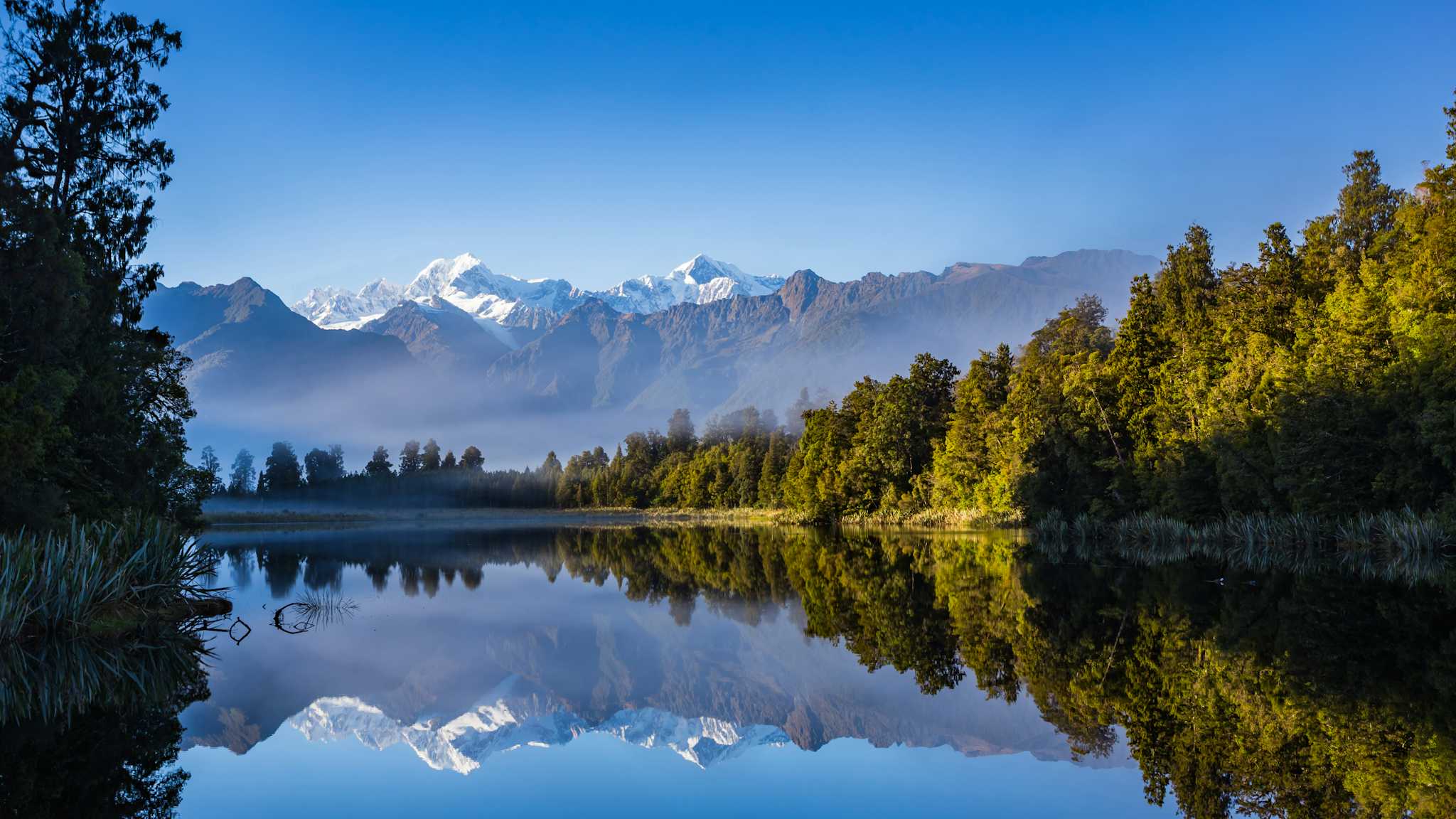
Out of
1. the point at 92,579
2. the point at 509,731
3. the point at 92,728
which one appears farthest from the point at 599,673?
the point at 92,579

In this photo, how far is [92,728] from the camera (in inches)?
375

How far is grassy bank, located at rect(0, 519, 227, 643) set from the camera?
485 inches

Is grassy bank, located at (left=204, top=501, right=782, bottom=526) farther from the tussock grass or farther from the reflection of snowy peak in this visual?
the reflection of snowy peak

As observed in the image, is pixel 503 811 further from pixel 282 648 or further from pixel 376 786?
pixel 282 648

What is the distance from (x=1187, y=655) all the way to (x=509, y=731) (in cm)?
1005

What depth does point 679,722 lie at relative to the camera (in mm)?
10352

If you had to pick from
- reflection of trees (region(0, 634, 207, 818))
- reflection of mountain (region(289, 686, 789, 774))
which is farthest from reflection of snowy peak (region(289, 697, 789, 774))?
reflection of trees (region(0, 634, 207, 818))

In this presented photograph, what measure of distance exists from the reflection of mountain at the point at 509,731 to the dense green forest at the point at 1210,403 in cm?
2690

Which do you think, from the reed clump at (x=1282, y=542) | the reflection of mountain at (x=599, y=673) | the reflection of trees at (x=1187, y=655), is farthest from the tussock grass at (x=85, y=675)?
the reed clump at (x=1282, y=542)

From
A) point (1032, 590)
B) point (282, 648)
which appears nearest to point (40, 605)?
point (282, 648)

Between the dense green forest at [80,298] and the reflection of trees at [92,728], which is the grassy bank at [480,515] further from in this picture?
the reflection of trees at [92,728]

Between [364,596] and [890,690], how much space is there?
1873cm

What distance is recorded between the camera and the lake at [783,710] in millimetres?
7711

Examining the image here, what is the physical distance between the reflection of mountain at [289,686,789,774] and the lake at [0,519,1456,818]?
0.05 m
